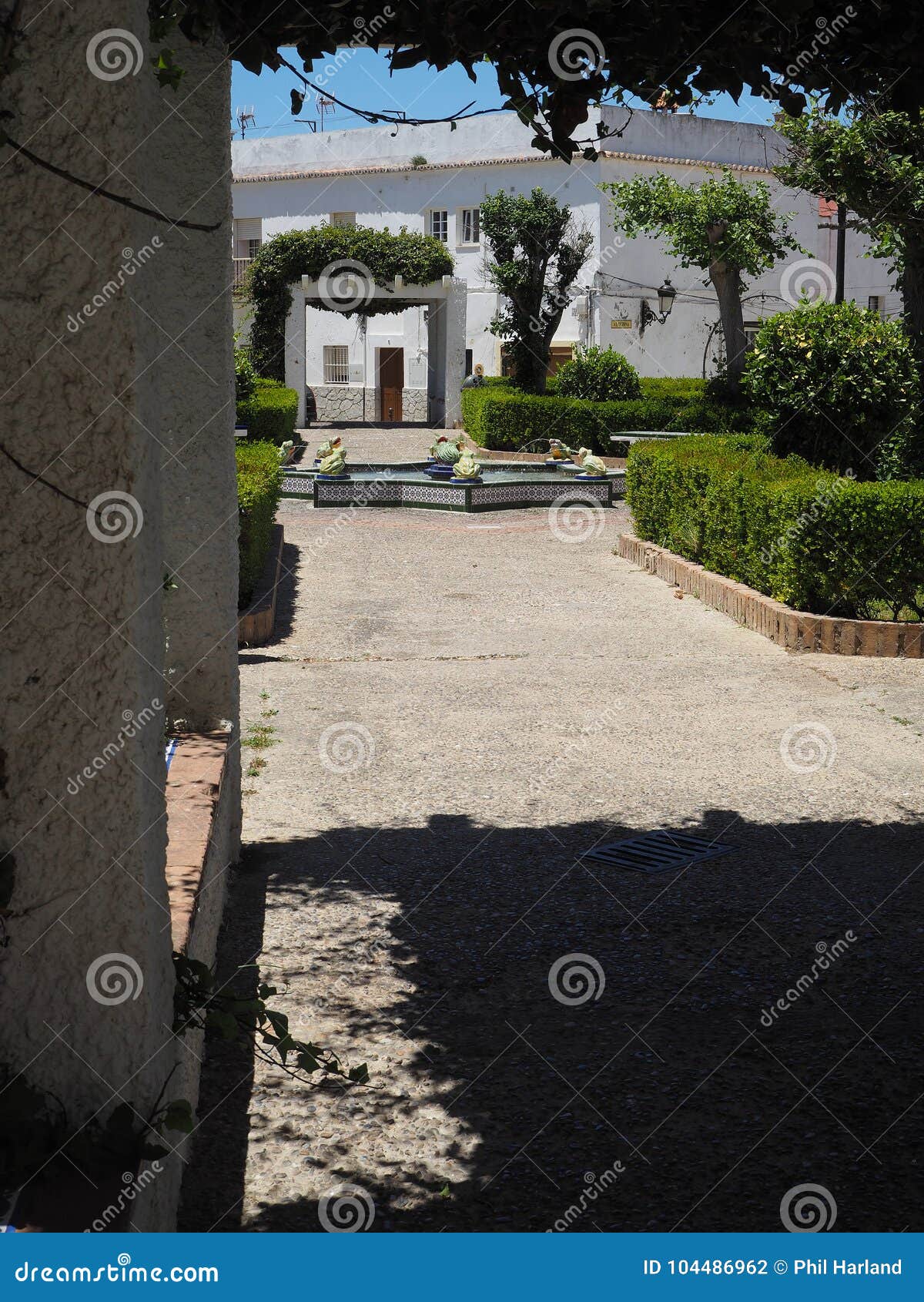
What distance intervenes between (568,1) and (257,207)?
140 feet

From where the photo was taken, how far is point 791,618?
1052 centimetres

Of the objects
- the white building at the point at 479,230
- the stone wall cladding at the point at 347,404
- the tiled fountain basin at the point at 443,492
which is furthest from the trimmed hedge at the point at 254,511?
the stone wall cladding at the point at 347,404

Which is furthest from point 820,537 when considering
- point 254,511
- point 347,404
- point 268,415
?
point 347,404

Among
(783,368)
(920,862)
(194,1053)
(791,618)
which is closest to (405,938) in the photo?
(194,1053)

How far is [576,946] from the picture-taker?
491cm

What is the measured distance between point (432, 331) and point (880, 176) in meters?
26.6

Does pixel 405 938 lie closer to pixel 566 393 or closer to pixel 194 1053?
pixel 194 1053

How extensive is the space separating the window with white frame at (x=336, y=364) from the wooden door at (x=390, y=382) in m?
1.11

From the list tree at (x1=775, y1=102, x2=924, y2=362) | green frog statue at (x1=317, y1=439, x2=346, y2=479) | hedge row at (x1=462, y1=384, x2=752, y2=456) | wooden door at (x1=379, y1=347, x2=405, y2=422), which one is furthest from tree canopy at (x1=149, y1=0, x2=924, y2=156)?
wooden door at (x1=379, y1=347, x2=405, y2=422)

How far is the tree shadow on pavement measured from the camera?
335 cm

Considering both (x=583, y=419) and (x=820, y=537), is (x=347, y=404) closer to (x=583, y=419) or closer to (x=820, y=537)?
(x=583, y=419)

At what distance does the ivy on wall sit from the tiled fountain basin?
13.1 m

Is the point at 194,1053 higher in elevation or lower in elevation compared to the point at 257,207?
lower

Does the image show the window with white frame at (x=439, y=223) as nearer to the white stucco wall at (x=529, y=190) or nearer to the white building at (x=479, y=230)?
the white building at (x=479, y=230)
